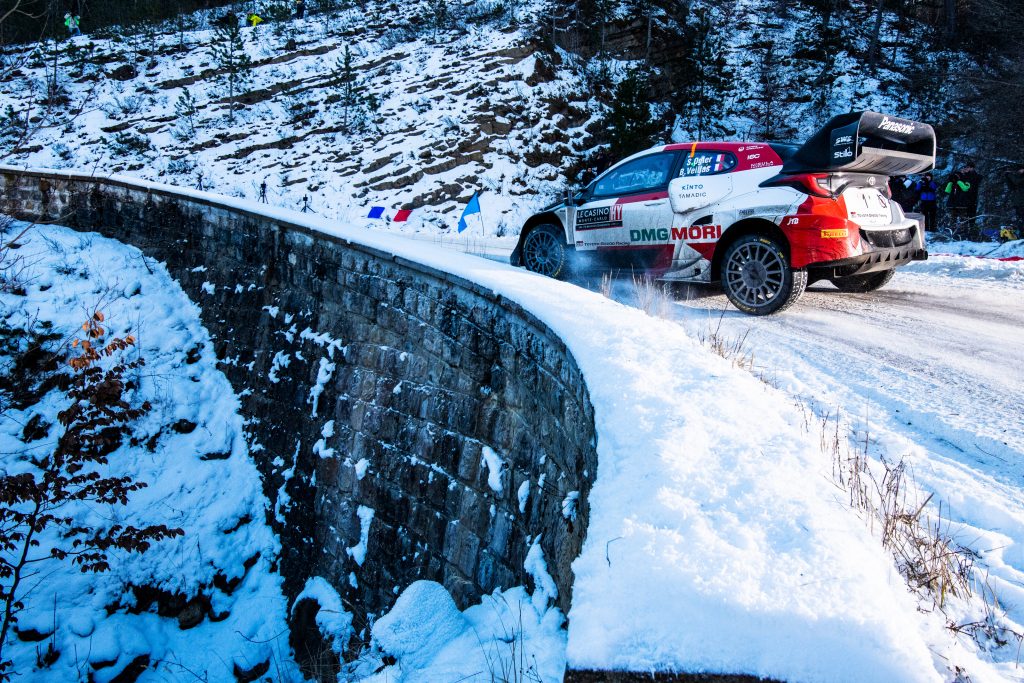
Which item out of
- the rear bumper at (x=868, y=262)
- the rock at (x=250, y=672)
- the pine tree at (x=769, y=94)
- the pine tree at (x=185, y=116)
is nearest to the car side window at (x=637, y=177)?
the rear bumper at (x=868, y=262)

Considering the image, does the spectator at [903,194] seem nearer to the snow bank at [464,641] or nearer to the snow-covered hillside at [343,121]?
the snow-covered hillside at [343,121]

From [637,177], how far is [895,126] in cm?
227

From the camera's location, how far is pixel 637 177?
6305 mm

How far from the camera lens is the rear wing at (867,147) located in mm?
4742

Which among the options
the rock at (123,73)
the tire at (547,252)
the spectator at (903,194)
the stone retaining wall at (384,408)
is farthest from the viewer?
the rock at (123,73)

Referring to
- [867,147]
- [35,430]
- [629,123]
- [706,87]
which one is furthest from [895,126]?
[706,87]

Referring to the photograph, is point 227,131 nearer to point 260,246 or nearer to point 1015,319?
point 260,246

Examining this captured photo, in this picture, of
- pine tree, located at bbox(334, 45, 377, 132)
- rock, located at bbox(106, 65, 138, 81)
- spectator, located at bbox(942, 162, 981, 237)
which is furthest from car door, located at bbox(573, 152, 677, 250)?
rock, located at bbox(106, 65, 138, 81)

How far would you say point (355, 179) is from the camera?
17531 millimetres

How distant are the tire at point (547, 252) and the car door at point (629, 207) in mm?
264

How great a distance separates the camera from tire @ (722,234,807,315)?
17.2ft

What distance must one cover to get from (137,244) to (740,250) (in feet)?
35.0

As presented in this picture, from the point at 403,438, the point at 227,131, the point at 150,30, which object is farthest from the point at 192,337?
the point at 150,30

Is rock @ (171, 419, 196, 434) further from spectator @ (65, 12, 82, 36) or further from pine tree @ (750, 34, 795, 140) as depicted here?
spectator @ (65, 12, 82, 36)
